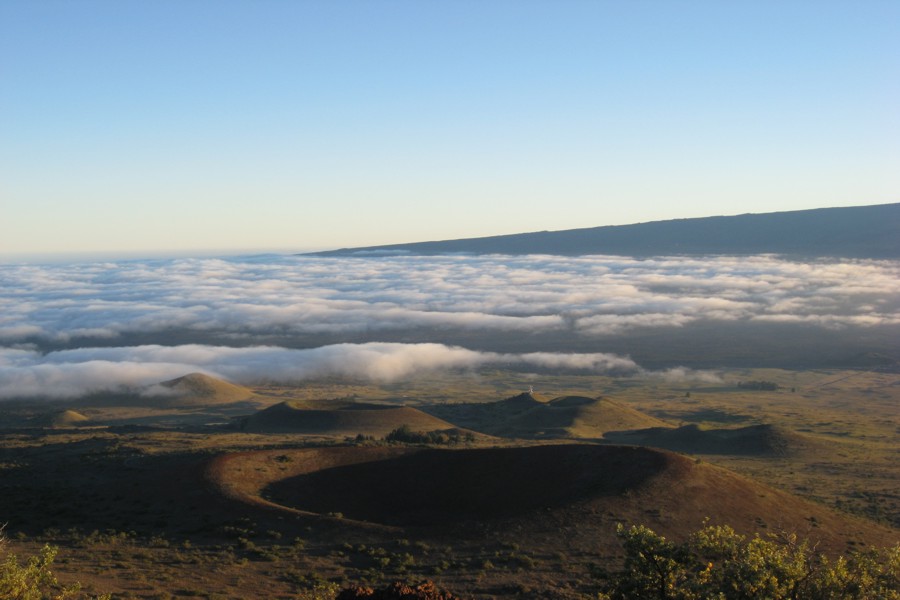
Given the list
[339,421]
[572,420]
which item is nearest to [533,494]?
[339,421]

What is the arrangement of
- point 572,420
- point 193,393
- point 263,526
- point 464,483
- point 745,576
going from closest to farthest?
1. point 745,576
2. point 263,526
3. point 464,483
4. point 572,420
5. point 193,393

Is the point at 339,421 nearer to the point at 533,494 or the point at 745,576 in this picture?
the point at 533,494

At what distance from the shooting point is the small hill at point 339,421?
5325 centimetres

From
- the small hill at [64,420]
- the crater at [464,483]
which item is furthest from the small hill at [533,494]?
the small hill at [64,420]

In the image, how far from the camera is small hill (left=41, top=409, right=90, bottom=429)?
6325 centimetres

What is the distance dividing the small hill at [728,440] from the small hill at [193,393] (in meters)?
41.0

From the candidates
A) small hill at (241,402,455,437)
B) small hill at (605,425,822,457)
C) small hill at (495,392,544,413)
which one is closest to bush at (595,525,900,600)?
small hill at (605,425,822,457)

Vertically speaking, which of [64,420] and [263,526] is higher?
[263,526]

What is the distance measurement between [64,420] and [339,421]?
24211 mm

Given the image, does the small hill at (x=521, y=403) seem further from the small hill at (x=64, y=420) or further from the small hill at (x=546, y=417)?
the small hill at (x=64, y=420)

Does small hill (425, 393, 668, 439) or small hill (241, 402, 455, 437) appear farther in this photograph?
small hill (425, 393, 668, 439)

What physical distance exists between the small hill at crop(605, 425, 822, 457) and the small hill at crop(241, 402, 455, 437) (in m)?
12.4

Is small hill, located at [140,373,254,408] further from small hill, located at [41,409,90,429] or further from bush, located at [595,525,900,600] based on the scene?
bush, located at [595,525,900,600]

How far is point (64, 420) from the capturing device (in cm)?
6450
